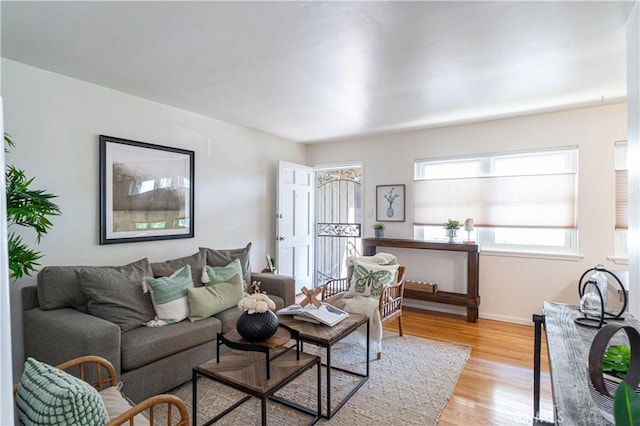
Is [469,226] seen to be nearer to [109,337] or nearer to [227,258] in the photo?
[227,258]

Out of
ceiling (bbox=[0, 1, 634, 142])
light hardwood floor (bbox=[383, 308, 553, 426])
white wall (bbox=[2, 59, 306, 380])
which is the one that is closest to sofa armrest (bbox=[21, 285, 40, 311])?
white wall (bbox=[2, 59, 306, 380])

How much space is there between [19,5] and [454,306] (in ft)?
15.9

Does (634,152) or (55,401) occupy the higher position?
(634,152)

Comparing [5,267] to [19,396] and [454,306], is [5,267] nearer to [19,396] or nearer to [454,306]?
[19,396]

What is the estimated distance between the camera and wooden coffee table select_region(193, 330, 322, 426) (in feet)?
5.58

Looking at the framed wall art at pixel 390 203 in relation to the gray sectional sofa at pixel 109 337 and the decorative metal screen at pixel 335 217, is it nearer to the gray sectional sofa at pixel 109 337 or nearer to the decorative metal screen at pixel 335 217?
the decorative metal screen at pixel 335 217

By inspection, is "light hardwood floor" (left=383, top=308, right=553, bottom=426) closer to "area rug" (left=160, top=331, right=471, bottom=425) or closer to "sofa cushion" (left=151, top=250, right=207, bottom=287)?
"area rug" (left=160, top=331, right=471, bottom=425)

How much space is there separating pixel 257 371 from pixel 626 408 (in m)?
1.65

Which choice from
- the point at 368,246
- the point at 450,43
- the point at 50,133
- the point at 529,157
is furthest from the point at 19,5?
the point at 529,157

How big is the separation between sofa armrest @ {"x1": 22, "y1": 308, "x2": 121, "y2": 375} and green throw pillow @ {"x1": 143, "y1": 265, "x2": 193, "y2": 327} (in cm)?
42

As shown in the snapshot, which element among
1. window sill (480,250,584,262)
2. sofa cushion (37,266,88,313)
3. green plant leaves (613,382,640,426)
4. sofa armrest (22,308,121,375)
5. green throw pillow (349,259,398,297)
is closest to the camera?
green plant leaves (613,382,640,426)

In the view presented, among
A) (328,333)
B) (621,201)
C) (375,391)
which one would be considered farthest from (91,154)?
(621,201)

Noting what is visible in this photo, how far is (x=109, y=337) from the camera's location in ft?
6.51

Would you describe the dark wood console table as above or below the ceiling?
below
